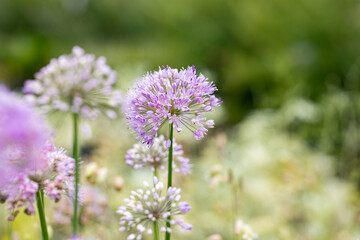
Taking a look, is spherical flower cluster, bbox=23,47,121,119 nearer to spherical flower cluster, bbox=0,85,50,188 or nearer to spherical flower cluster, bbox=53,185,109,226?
spherical flower cluster, bbox=53,185,109,226

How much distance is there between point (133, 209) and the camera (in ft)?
2.90

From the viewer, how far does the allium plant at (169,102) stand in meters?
0.90

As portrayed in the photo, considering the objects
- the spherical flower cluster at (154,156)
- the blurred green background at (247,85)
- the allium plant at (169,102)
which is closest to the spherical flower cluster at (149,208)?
the allium plant at (169,102)

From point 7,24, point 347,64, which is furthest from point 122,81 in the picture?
point 7,24

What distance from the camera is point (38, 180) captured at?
0.85 metres

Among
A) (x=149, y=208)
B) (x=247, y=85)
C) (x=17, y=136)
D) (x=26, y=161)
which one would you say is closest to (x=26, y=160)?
(x=26, y=161)

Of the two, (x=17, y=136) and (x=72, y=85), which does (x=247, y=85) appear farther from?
(x=17, y=136)

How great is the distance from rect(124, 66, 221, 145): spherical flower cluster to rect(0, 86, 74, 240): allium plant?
0.57 feet

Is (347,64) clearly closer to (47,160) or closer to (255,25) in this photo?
(255,25)

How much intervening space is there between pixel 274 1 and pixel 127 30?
20.6 ft

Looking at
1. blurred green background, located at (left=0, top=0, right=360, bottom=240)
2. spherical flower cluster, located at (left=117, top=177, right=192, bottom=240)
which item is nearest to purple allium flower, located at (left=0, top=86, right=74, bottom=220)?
spherical flower cluster, located at (left=117, top=177, right=192, bottom=240)

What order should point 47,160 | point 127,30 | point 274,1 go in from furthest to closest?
point 127,30, point 274,1, point 47,160

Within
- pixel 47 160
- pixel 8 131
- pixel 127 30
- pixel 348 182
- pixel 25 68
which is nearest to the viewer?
pixel 8 131

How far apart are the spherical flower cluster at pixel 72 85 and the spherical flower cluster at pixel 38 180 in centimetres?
54
